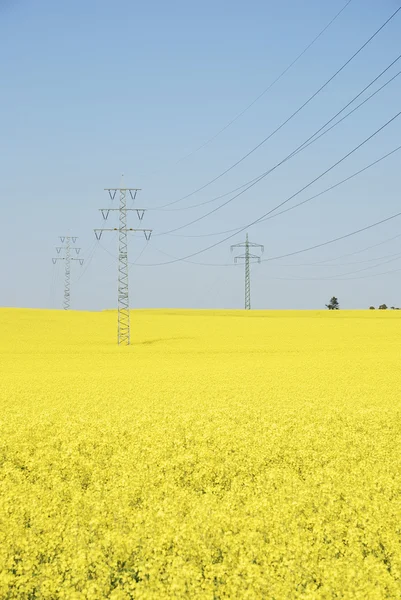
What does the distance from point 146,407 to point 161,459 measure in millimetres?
6202

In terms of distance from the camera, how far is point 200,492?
9664 mm

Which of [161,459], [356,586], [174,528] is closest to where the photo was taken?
[356,586]

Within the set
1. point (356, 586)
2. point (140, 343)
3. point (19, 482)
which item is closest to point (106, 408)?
point (19, 482)

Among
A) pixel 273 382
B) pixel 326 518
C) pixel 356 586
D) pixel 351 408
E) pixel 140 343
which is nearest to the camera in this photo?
pixel 356 586

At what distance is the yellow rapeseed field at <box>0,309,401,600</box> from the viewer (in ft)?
21.4

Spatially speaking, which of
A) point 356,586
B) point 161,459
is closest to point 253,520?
point 356,586

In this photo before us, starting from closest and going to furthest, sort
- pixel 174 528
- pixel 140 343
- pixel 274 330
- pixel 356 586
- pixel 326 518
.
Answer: pixel 356 586, pixel 174 528, pixel 326 518, pixel 140 343, pixel 274 330

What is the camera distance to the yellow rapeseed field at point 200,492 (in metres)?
6.53

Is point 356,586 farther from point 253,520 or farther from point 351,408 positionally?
point 351,408

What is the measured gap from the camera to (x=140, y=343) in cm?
5331

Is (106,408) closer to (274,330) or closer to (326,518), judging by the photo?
Result: (326,518)

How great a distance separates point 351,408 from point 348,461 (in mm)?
6277

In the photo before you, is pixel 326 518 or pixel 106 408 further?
pixel 106 408

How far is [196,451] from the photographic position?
38.9ft
